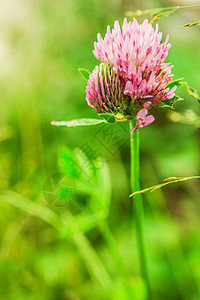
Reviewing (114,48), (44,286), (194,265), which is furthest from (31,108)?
(114,48)

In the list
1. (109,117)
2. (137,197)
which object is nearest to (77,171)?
(137,197)

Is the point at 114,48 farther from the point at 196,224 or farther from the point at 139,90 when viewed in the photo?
the point at 196,224

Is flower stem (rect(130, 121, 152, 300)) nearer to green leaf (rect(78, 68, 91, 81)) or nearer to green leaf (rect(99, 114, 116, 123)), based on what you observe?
green leaf (rect(99, 114, 116, 123))

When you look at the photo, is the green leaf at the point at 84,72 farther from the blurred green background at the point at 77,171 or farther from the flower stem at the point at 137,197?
the blurred green background at the point at 77,171

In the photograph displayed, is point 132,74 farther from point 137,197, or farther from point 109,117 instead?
point 137,197

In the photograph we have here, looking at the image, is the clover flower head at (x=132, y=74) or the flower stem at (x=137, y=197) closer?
the clover flower head at (x=132, y=74)

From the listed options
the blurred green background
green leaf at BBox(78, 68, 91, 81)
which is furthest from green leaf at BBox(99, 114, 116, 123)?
the blurred green background

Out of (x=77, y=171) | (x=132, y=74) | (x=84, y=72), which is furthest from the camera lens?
(x=77, y=171)

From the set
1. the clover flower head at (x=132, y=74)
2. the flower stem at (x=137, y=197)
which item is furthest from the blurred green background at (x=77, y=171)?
the clover flower head at (x=132, y=74)

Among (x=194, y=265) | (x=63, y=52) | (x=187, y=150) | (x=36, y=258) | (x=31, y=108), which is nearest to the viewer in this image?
(x=194, y=265)
